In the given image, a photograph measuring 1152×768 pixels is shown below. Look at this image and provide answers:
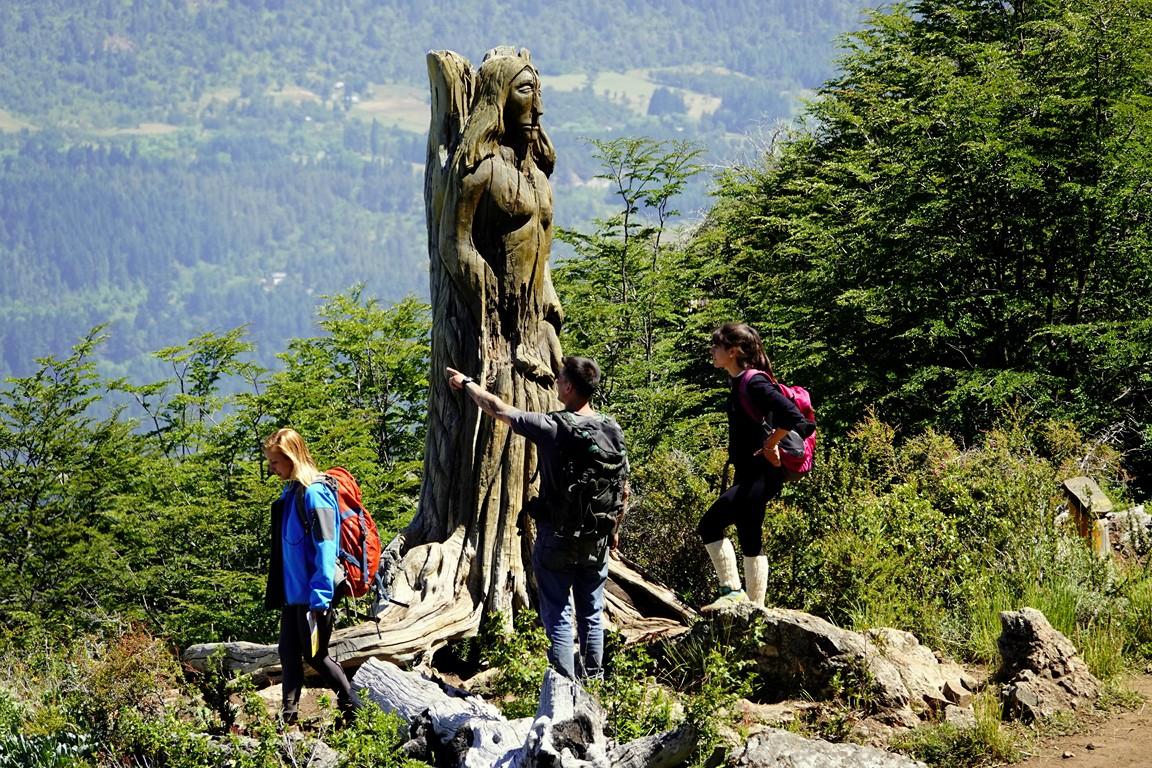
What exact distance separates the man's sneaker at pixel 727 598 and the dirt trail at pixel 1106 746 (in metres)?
1.41

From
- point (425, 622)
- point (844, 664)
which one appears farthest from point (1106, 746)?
point (425, 622)

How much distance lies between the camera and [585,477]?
516cm

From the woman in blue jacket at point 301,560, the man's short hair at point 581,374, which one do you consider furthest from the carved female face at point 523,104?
the woman in blue jacket at point 301,560

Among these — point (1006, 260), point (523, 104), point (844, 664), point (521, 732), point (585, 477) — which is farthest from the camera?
point (1006, 260)

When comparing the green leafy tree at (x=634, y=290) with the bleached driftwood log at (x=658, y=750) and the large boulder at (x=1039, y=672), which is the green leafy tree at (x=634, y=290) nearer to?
the large boulder at (x=1039, y=672)

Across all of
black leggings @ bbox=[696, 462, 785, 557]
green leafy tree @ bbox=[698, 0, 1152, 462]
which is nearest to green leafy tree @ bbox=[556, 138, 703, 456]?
green leafy tree @ bbox=[698, 0, 1152, 462]

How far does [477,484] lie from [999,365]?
6.68 metres

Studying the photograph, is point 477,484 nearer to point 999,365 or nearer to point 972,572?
point 972,572

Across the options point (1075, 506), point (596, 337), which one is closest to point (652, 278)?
point (596, 337)

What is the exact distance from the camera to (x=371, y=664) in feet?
19.4

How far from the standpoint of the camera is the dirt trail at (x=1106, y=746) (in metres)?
4.96

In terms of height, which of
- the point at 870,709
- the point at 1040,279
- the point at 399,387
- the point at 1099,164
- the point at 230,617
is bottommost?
the point at 230,617

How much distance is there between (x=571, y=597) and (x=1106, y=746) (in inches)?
88.9

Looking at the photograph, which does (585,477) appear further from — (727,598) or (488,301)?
(488,301)
